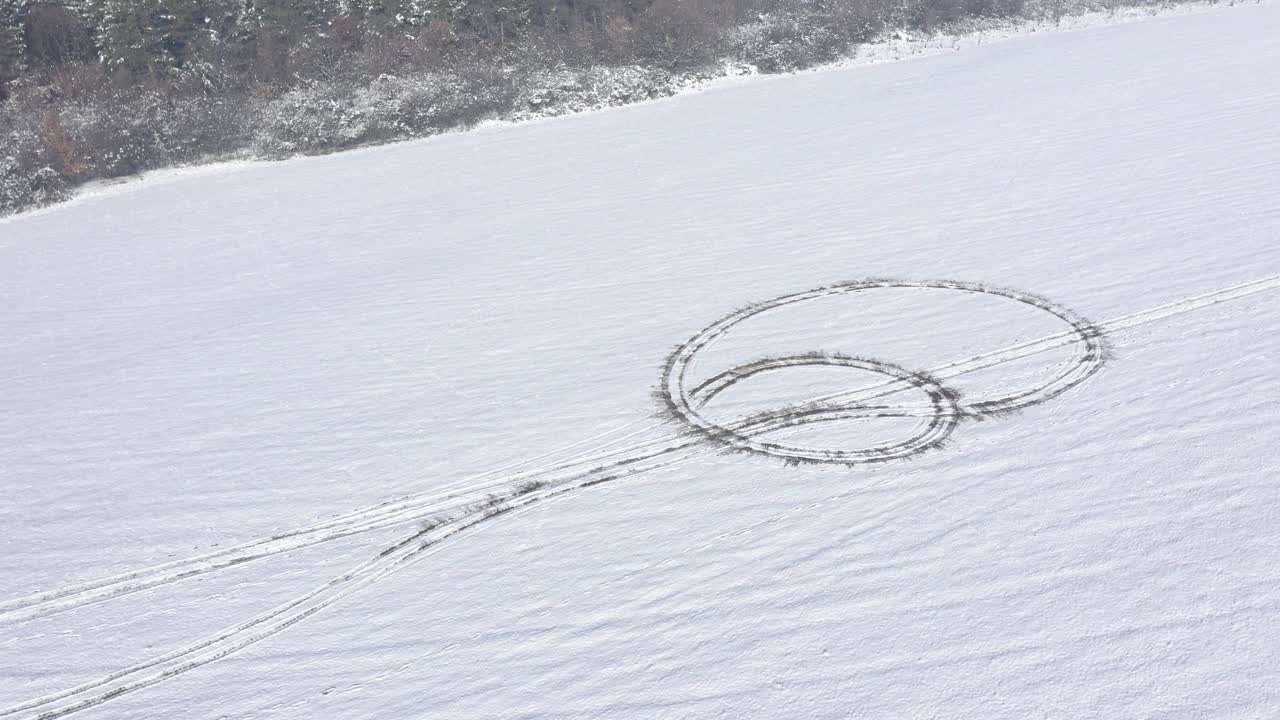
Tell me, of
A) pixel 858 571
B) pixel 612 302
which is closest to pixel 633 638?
pixel 858 571

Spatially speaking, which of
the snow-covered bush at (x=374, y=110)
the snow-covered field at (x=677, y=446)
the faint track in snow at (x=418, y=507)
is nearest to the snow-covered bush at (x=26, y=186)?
the snow-covered field at (x=677, y=446)

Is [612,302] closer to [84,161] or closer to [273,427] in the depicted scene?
[273,427]

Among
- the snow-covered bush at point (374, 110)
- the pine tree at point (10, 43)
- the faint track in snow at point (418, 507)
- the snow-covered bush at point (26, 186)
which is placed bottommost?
the faint track in snow at point (418, 507)

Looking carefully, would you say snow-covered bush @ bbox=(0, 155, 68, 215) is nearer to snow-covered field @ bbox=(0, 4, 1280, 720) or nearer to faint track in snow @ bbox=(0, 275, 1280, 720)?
snow-covered field @ bbox=(0, 4, 1280, 720)

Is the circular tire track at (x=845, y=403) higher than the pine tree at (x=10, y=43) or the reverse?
the reverse

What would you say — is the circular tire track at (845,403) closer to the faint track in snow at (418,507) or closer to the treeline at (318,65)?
the faint track in snow at (418,507)

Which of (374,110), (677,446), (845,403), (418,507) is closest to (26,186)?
(374,110)

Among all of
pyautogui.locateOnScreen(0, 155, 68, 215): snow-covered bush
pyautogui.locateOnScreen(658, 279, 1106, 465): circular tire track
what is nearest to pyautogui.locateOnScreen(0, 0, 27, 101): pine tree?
pyautogui.locateOnScreen(0, 155, 68, 215): snow-covered bush
